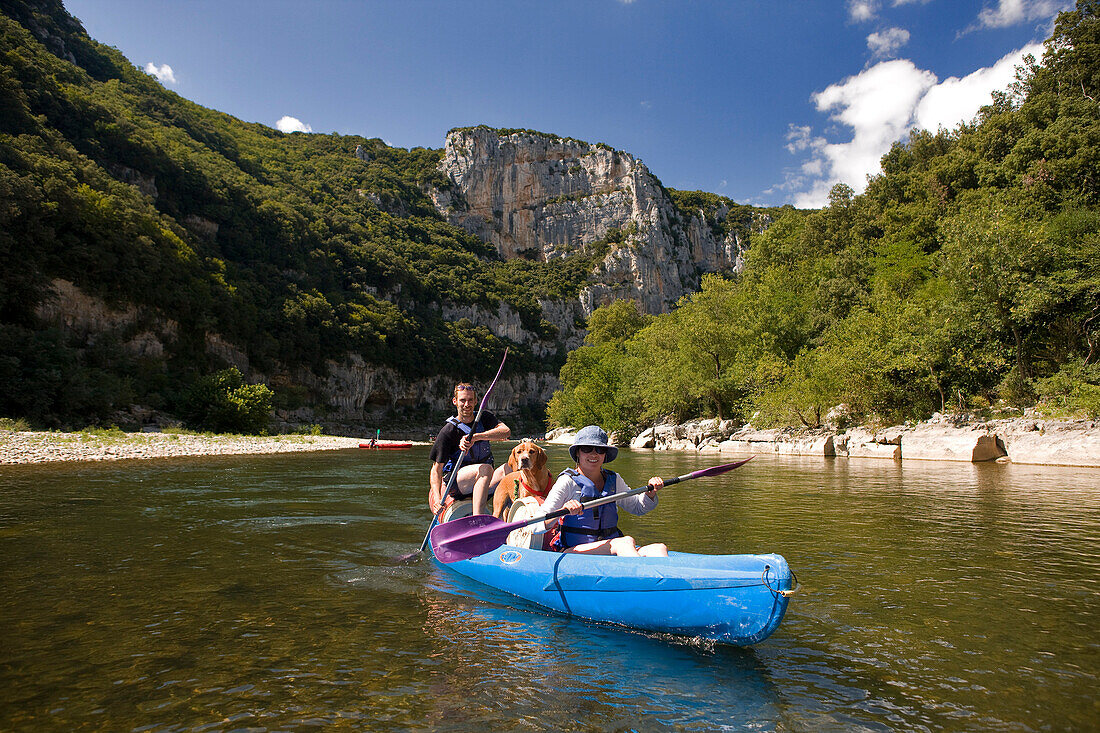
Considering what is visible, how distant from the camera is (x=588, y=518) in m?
4.12

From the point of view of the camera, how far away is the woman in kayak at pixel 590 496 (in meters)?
4.04

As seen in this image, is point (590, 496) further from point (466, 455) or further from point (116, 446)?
point (116, 446)

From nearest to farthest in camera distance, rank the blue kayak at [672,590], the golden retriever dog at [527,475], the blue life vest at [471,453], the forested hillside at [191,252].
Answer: the blue kayak at [672,590] → the golden retriever dog at [527,475] → the blue life vest at [471,453] → the forested hillside at [191,252]

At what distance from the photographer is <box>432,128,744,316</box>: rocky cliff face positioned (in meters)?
96.1

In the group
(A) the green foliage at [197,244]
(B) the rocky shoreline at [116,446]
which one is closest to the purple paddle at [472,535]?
(B) the rocky shoreline at [116,446]

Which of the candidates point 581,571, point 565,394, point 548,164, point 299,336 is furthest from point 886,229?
point 548,164

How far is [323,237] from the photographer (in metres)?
61.4

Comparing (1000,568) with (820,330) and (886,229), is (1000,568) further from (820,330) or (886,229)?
(886,229)

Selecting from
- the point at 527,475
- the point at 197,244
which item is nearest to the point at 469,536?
the point at 527,475

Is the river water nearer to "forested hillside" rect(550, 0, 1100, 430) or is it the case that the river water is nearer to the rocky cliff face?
"forested hillside" rect(550, 0, 1100, 430)

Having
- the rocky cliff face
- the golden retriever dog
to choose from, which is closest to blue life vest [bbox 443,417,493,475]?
the golden retriever dog

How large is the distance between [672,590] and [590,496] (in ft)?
3.60

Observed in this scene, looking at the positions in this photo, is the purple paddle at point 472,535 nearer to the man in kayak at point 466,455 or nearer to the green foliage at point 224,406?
the man in kayak at point 466,455

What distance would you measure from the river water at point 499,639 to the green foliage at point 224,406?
23.0 meters
